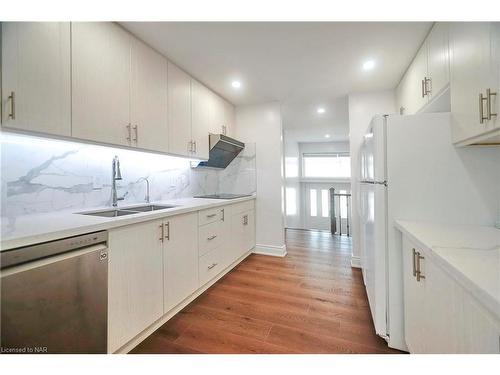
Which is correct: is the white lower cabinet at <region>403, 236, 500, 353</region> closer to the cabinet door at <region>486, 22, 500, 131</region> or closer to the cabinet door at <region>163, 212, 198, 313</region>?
the cabinet door at <region>486, 22, 500, 131</region>

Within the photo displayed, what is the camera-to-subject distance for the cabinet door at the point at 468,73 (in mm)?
1015

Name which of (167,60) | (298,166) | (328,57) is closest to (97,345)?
(167,60)

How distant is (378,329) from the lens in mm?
1473

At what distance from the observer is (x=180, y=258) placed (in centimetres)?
176

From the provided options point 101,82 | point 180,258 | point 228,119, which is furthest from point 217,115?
point 180,258

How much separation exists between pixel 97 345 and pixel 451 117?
2421mm

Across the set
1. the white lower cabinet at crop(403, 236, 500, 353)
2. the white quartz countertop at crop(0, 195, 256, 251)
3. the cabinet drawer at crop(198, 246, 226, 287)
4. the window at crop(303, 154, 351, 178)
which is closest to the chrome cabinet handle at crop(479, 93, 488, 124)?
the white lower cabinet at crop(403, 236, 500, 353)

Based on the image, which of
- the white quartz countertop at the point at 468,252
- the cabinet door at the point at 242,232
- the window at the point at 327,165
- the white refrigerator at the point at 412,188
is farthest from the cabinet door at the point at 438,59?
the window at the point at 327,165

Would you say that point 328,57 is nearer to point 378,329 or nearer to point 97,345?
point 378,329

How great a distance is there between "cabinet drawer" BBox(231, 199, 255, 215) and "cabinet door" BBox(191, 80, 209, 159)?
0.73 meters

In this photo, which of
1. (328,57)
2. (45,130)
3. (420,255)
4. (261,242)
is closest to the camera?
(420,255)

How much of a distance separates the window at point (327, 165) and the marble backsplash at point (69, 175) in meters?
4.78

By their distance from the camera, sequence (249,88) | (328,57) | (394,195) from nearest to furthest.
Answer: (394,195) → (328,57) → (249,88)
